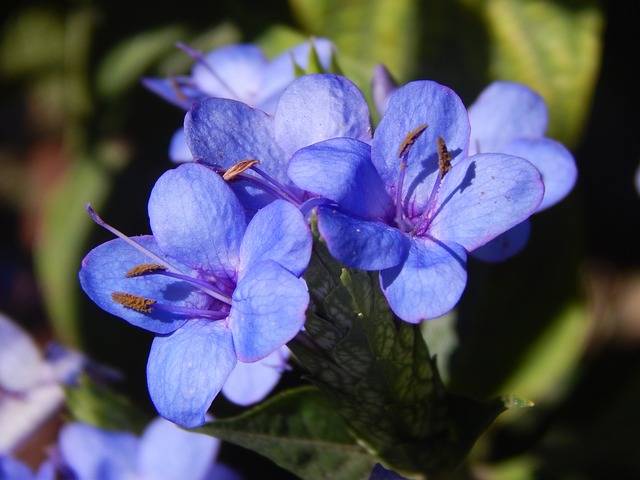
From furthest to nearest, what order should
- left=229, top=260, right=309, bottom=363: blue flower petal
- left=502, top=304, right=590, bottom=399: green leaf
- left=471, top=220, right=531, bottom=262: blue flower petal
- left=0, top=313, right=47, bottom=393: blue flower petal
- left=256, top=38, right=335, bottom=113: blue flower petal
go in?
1. left=502, top=304, right=590, bottom=399: green leaf
2. left=0, top=313, right=47, bottom=393: blue flower petal
3. left=256, top=38, right=335, bottom=113: blue flower petal
4. left=471, top=220, right=531, bottom=262: blue flower petal
5. left=229, top=260, right=309, bottom=363: blue flower petal

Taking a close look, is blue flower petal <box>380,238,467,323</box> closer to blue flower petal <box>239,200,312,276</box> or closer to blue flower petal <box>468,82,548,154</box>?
blue flower petal <box>239,200,312,276</box>

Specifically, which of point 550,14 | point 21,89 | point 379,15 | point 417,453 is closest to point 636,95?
point 550,14

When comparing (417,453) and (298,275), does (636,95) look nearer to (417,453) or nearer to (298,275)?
(417,453)

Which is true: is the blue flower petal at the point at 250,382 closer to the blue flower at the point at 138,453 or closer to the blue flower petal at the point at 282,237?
the blue flower at the point at 138,453

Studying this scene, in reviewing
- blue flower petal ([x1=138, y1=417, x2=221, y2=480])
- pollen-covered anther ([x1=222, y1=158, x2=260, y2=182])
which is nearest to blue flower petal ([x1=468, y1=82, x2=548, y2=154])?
pollen-covered anther ([x1=222, y1=158, x2=260, y2=182])

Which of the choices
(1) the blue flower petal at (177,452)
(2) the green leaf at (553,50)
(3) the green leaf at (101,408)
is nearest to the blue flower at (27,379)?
(3) the green leaf at (101,408)
